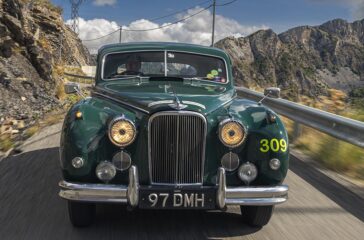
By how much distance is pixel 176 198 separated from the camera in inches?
158

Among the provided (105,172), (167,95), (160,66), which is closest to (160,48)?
(160,66)

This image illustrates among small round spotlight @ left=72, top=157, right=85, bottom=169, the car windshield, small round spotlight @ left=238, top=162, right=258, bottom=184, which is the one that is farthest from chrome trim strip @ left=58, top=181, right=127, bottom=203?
the car windshield

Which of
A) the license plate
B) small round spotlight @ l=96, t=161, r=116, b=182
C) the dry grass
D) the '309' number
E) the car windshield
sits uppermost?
the car windshield

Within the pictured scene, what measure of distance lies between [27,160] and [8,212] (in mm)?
2400

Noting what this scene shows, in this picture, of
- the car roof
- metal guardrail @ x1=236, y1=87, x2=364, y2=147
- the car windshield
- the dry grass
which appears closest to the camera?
the car windshield

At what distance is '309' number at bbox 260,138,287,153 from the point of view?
429 centimetres

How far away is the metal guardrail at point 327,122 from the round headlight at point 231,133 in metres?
2.52

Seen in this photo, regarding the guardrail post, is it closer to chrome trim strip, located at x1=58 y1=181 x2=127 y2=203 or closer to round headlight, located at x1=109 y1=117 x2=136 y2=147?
round headlight, located at x1=109 y1=117 x2=136 y2=147

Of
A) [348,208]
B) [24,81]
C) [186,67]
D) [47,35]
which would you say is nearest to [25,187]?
[186,67]

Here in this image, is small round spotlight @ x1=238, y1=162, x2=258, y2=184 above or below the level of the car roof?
below

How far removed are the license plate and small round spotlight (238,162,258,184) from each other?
12.7 inches

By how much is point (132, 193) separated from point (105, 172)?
12.5 inches

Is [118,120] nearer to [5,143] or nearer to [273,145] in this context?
[273,145]

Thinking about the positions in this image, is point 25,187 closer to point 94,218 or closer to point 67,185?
point 94,218
